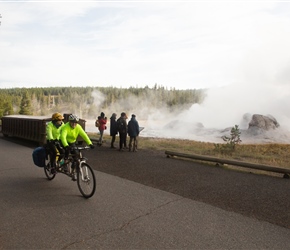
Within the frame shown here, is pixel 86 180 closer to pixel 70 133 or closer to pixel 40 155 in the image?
pixel 70 133

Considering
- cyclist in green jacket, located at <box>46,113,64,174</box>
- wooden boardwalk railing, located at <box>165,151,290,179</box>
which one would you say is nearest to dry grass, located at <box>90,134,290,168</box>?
wooden boardwalk railing, located at <box>165,151,290,179</box>

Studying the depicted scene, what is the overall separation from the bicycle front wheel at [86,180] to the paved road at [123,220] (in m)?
0.19

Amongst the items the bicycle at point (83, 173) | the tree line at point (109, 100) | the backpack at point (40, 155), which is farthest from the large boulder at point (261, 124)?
the tree line at point (109, 100)

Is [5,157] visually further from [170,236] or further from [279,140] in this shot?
[279,140]

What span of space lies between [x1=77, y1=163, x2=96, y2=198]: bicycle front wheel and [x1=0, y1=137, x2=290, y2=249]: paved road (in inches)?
7.5

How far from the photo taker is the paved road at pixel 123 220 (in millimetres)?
4230

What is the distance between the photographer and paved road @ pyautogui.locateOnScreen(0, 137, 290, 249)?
Answer: 4.23m

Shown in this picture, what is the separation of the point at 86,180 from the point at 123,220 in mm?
1816

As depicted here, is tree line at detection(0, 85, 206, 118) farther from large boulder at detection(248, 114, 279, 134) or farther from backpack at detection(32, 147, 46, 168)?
backpack at detection(32, 147, 46, 168)

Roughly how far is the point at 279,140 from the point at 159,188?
41.6 metres

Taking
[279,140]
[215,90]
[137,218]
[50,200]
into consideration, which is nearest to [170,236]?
[137,218]

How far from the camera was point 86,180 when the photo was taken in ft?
21.3

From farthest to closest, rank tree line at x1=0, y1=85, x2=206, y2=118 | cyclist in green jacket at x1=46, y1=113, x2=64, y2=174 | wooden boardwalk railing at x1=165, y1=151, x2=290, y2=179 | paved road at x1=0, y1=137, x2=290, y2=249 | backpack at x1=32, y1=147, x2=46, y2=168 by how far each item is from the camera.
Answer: tree line at x1=0, y1=85, x2=206, y2=118, wooden boardwalk railing at x1=165, y1=151, x2=290, y2=179, backpack at x1=32, y1=147, x2=46, y2=168, cyclist in green jacket at x1=46, y1=113, x2=64, y2=174, paved road at x1=0, y1=137, x2=290, y2=249

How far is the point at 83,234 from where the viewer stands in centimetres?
448
